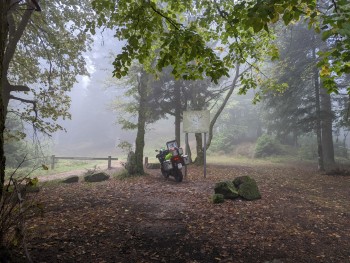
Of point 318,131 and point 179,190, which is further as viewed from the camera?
point 318,131

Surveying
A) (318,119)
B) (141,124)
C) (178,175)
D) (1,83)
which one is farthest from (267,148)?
(1,83)

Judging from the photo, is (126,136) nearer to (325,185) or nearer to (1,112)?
(325,185)

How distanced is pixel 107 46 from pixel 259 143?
44.3 m

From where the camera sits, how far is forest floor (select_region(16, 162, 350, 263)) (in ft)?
14.1

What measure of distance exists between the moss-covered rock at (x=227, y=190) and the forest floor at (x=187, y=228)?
0.26m

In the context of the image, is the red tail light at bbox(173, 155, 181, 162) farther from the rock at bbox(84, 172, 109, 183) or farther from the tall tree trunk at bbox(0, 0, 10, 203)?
the tall tree trunk at bbox(0, 0, 10, 203)

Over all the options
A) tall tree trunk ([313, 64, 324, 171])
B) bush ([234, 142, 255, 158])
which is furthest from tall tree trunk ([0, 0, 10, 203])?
bush ([234, 142, 255, 158])

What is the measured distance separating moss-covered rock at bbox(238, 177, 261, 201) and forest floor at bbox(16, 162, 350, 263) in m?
0.26

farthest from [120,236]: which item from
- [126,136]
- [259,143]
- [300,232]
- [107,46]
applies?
[107,46]

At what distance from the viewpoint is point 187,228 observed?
214 inches

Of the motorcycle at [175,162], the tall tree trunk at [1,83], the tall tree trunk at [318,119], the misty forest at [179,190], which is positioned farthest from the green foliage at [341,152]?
the tall tree trunk at [1,83]

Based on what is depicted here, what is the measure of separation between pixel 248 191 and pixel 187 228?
3.07 m

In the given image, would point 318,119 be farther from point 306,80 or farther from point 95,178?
point 95,178

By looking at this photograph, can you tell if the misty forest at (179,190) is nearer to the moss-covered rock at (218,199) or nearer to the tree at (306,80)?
the moss-covered rock at (218,199)
